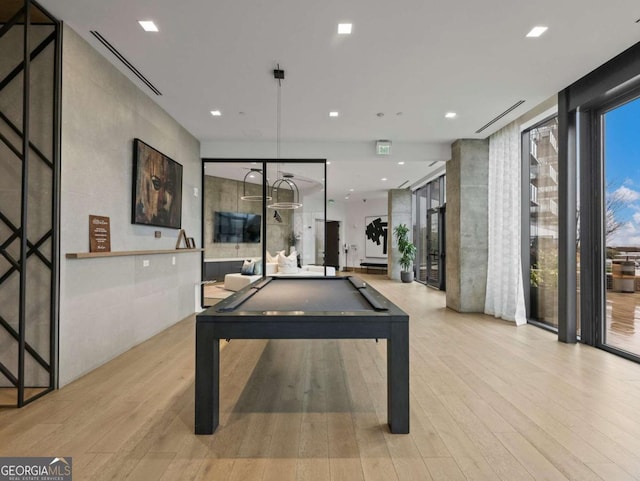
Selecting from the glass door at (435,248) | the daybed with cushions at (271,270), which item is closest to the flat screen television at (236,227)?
the daybed with cushions at (271,270)

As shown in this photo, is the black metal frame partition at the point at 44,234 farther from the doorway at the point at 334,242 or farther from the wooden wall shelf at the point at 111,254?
the doorway at the point at 334,242

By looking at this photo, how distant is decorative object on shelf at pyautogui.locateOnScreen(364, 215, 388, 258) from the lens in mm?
13555

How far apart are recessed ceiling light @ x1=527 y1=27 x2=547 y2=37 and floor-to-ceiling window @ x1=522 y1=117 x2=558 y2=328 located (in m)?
2.29

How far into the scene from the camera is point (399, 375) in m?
2.13

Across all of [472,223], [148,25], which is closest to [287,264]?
[472,223]

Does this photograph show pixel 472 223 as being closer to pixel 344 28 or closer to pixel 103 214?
pixel 344 28

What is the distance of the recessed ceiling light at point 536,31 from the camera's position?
2.93m

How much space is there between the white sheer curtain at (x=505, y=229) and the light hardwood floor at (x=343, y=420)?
164 cm

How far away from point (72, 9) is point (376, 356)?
13.9 ft

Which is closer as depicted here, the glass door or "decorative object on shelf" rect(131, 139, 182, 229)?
"decorative object on shelf" rect(131, 139, 182, 229)

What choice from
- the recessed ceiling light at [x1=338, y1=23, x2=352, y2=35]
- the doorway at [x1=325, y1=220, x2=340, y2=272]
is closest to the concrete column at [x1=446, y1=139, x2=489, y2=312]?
the recessed ceiling light at [x1=338, y1=23, x2=352, y2=35]

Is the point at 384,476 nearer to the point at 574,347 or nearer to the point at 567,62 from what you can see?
the point at 574,347

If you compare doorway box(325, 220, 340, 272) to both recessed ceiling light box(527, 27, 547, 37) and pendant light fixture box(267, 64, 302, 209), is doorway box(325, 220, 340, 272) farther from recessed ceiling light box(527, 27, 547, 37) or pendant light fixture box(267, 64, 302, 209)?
recessed ceiling light box(527, 27, 547, 37)

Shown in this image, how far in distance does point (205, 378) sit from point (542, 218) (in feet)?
17.0
